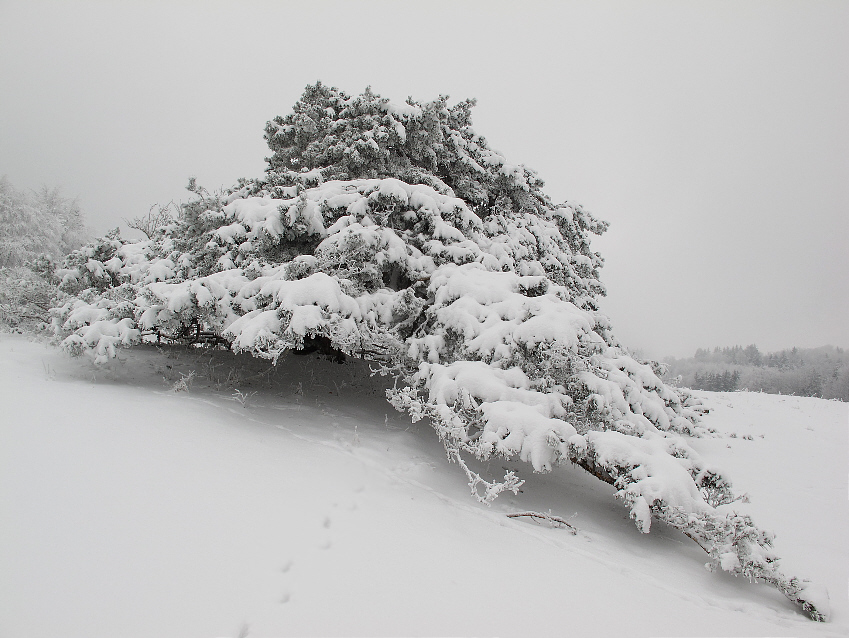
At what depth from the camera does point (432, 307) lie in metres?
5.23

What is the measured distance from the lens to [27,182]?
2194cm

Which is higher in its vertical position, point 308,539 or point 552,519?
point 552,519

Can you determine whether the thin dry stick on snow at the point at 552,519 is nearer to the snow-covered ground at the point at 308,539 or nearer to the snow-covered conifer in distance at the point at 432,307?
the snow-covered ground at the point at 308,539

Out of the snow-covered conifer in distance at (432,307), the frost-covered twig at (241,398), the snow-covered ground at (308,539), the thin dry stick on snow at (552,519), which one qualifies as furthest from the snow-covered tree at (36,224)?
the thin dry stick on snow at (552,519)

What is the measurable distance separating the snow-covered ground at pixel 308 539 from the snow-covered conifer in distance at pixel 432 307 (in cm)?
44

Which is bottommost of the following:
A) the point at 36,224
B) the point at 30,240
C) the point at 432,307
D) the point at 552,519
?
the point at 552,519

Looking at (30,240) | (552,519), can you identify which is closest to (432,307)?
(552,519)

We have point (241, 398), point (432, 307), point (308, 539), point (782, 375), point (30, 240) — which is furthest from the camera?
point (782, 375)

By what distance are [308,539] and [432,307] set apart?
3.21m

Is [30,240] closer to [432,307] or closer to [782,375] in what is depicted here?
[432,307]

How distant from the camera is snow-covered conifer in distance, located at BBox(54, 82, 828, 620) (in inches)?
140

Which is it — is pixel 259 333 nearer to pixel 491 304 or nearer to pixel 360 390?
pixel 491 304

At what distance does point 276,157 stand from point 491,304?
7.44m

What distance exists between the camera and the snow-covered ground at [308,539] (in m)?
2.03
